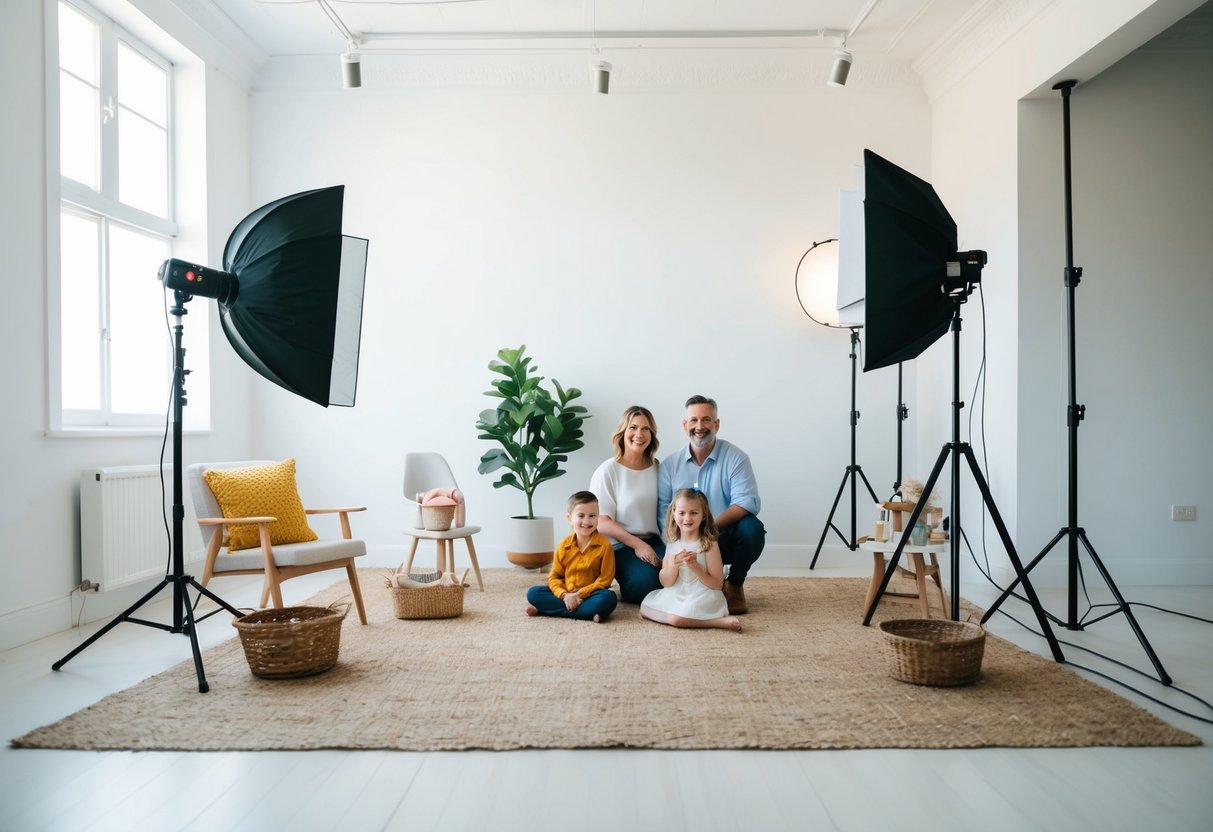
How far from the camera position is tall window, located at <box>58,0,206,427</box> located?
153 inches

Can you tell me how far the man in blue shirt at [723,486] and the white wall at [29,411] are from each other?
260cm

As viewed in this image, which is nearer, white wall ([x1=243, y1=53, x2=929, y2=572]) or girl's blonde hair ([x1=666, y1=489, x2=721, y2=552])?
girl's blonde hair ([x1=666, y1=489, x2=721, y2=552])

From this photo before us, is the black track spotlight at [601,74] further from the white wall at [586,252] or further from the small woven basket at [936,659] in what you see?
the small woven basket at [936,659]

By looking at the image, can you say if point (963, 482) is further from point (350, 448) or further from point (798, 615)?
point (350, 448)

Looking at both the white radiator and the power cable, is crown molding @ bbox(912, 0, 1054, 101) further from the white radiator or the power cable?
the white radiator

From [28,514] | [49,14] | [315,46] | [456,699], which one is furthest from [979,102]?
[28,514]

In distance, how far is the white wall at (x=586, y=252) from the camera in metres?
5.29

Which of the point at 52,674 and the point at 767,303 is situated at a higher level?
the point at 767,303

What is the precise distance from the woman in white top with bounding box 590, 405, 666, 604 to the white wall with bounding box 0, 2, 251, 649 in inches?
90.1

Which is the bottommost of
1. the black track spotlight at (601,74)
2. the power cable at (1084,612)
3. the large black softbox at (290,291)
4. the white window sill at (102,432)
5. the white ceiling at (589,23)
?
the power cable at (1084,612)

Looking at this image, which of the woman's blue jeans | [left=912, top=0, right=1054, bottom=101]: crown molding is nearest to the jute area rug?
the woman's blue jeans

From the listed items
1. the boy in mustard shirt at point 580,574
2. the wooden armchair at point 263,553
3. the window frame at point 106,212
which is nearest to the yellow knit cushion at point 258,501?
the wooden armchair at point 263,553

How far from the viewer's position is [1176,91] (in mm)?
4461

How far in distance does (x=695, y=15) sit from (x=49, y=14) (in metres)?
3.17
